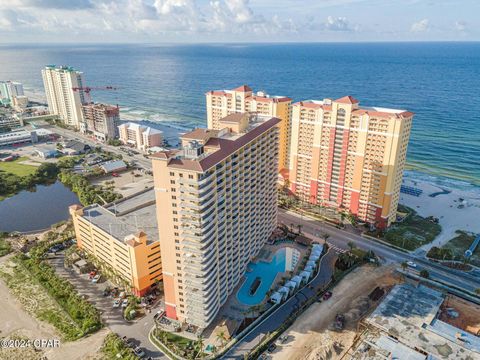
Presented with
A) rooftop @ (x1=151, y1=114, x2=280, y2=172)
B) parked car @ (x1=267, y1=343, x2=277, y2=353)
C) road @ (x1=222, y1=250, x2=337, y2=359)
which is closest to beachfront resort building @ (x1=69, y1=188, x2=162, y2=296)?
rooftop @ (x1=151, y1=114, x2=280, y2=172)

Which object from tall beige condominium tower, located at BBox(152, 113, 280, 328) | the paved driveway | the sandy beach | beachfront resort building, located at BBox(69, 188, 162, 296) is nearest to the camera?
tall beige condominium tower, located at BBox(152, 113, 280, 328)

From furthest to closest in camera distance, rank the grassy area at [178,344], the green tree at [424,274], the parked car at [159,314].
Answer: the green tree at [424,274] < the parked car at [159,314] < the grassy area at [178,344]

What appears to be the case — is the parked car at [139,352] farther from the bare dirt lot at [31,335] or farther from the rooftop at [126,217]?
the rooftop at [126,217]

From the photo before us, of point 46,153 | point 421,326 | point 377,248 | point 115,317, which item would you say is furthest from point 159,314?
point 46,153

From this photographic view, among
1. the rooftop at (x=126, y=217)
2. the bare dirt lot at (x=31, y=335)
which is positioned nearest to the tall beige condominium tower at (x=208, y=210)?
the bare dirt lot at (x=31, y=335)

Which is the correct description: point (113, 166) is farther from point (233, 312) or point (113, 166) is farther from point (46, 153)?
point (233, 312)

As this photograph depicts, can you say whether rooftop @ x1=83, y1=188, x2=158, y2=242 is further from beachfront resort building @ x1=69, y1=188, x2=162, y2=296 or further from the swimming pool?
the swimming pool
